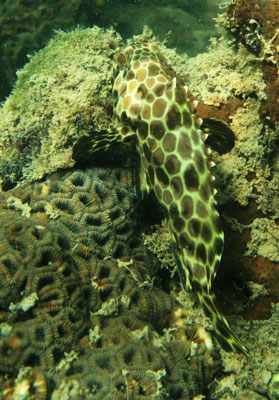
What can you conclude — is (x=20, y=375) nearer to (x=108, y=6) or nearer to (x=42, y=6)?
(x=42, y=6)

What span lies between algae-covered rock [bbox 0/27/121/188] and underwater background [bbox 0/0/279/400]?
0.06ft

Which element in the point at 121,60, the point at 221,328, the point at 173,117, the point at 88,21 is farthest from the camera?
the point at 88,21

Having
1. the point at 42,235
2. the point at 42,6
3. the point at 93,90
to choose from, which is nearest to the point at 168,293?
the point at 42,235

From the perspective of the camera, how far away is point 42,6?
10.1 m

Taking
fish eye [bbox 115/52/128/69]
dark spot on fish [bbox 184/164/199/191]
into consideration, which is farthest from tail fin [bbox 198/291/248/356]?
fish eye [bbox 115/52/128/69]

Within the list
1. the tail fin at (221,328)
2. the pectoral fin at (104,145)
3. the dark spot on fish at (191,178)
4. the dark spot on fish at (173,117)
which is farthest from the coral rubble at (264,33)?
the tail fin at (221,328)

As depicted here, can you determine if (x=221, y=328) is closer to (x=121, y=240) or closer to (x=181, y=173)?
(x=121, y=240)

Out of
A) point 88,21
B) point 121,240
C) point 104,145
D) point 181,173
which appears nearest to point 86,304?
point 121,240

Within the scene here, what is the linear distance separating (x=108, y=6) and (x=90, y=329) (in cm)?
1137

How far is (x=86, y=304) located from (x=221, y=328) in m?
1.35

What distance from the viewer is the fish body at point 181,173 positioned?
2980mm

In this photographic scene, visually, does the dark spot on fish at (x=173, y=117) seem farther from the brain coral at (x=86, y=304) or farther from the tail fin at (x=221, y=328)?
the tail fin at (x=221, y=328)

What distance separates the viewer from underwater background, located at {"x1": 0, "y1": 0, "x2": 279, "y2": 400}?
2.77 metres

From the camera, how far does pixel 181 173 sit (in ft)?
10.3
